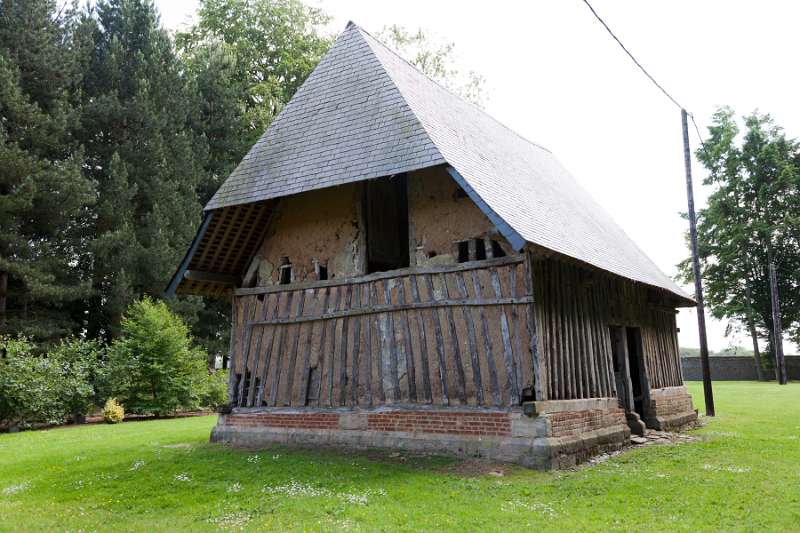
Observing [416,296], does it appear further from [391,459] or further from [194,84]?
[194,84]

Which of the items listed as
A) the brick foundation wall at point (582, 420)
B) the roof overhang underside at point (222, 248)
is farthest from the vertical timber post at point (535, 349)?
the roof overhang underside at point (222, 248)

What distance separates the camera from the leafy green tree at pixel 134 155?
25391 millimetres

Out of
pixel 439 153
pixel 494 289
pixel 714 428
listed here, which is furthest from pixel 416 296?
pixel 714 428

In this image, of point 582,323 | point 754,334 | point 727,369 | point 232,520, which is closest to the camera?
point 232,520

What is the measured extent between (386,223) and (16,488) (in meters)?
7.36

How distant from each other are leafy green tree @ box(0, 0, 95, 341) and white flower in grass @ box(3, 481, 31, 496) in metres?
14.3

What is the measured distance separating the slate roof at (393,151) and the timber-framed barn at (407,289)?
0.16 ft

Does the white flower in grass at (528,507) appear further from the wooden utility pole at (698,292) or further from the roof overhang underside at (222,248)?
the wooden utility pole at (698,292)

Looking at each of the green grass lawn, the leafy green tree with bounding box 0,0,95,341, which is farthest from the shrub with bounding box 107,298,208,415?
the green grass lawn

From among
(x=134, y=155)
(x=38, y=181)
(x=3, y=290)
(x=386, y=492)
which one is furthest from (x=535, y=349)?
(x=134, y=155)

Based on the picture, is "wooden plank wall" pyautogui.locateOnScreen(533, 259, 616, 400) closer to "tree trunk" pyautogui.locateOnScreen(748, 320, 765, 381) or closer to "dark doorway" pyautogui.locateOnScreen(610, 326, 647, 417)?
"dark doorway" pyautogui.locateOnScreen(610, 326, 647, 417)

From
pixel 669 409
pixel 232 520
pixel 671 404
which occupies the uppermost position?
pixel 671 404

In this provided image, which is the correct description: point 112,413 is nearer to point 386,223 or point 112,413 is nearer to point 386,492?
point 386,223

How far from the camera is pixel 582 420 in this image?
10.4 meters
